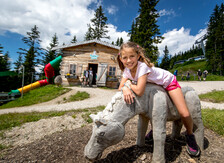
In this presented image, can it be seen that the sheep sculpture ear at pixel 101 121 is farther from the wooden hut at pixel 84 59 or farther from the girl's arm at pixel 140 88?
the wooden hut at pixel 84 59

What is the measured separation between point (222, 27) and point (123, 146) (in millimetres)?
40956

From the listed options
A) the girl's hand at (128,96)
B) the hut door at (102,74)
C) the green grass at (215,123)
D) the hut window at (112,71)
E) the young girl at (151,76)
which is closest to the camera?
the girl's hand at (128,96)

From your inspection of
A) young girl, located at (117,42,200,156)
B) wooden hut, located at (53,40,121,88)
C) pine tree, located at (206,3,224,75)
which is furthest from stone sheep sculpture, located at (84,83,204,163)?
pine tree, located at (206,3,224,75)

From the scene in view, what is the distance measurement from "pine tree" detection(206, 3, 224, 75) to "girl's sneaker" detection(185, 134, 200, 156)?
3399cm

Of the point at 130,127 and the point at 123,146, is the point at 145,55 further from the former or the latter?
the point at 130,127

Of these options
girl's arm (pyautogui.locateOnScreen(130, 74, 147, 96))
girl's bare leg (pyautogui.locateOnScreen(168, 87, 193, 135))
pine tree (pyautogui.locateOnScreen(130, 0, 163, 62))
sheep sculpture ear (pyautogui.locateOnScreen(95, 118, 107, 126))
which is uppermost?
pine tree (pyautogui.locateOnScreen(130, 0, 163, 62))

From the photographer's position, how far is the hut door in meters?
13.2

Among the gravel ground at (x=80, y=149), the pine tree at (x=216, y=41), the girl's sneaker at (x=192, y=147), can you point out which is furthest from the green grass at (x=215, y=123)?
the pine tree at (x=216, y=41)

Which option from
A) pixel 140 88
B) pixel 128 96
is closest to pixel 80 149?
pixel 128 96

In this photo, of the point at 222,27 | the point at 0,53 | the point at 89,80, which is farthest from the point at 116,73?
the point at 222,27

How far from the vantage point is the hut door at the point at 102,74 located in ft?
43.3

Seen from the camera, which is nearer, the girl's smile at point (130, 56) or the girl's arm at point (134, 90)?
the girl's arm at point (134, 90)

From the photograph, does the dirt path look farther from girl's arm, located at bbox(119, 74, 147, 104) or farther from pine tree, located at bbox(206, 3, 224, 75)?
pine tree, located at bbox(206, 3, 224, 75)

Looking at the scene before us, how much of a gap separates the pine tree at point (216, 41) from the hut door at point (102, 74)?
1131 inches
